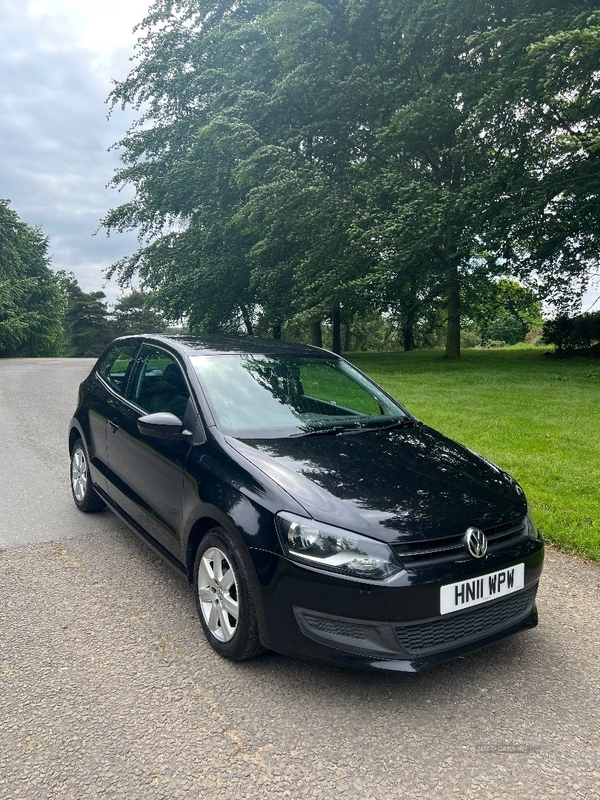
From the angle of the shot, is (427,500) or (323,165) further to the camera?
(323,165)

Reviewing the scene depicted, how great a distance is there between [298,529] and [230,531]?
0.42 metres

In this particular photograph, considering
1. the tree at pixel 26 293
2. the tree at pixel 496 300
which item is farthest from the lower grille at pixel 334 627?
the tree at pixel 26 293

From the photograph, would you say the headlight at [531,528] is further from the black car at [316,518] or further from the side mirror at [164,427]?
the side mirror at [164,427]

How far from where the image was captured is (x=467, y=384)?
14.2m

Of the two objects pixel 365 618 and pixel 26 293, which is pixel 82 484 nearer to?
pixel 365 618

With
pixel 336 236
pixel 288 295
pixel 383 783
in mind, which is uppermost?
pixel 336 236

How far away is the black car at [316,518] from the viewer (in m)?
2.65

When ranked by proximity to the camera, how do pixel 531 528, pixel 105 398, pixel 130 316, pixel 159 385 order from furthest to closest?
1. pixel 130 316
2. pixel 105 398
3. pixel 159 385
4. pixel 531 528

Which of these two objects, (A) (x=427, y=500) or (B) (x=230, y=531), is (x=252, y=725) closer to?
(B) (x=230, y=531)

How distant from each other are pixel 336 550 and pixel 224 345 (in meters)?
2.20

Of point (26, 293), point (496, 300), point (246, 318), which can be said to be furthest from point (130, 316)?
point (496, 300)

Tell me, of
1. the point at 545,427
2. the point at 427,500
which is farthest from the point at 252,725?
the point at 545,427

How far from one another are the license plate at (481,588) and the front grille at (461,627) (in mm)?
43

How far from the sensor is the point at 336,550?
2.67m
